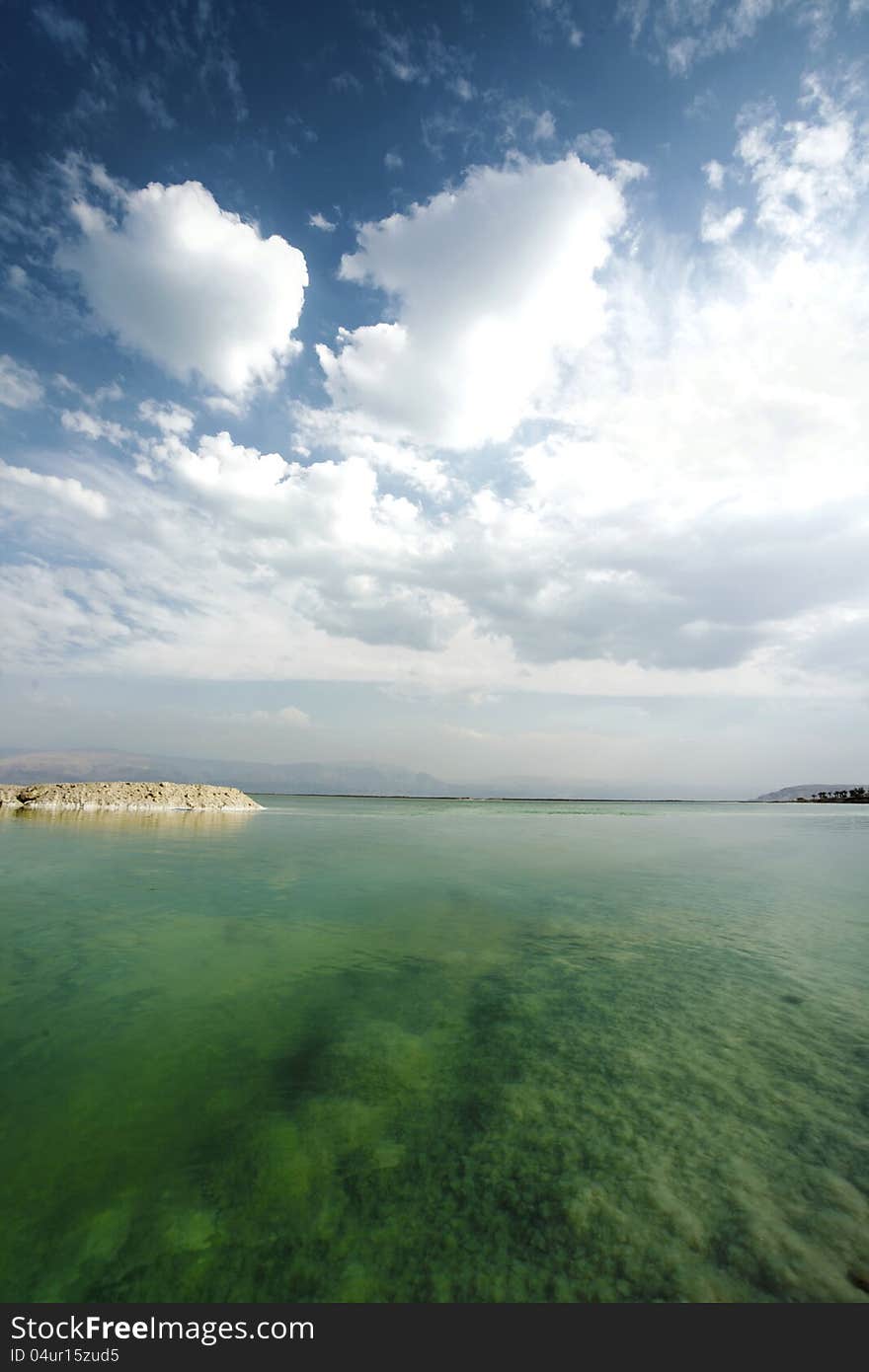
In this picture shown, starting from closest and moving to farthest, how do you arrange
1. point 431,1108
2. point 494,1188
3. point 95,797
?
point 494,1188 → point 431,1108 → point 95,797

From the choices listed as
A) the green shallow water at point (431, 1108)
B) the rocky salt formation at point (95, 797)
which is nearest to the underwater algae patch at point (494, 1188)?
the green shallow water at point (431, 1108)

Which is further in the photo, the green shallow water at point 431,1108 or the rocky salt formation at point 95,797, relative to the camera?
the rocky salt formation at point 95,797

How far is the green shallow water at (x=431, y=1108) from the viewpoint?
2.90m

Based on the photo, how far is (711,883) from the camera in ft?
54.6

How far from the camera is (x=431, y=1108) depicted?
4.47 metres

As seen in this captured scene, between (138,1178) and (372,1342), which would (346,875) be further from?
(372,1342)

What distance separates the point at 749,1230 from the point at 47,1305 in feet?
12.6

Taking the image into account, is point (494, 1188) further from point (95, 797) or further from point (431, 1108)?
point (95, 797)

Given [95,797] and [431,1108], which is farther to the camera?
[95,797]

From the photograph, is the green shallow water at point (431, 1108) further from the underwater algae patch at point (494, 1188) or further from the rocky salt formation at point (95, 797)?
the rocky salt formation at point (95, 797)

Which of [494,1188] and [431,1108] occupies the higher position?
[494,1188]

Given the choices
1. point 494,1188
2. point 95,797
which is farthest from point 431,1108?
point 95,797

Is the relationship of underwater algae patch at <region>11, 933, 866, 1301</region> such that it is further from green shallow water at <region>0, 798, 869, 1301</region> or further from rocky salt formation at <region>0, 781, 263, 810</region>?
rocky salt formation at <region>0, 781, 263, 810</region>

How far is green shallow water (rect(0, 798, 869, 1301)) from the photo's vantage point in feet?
9.51
